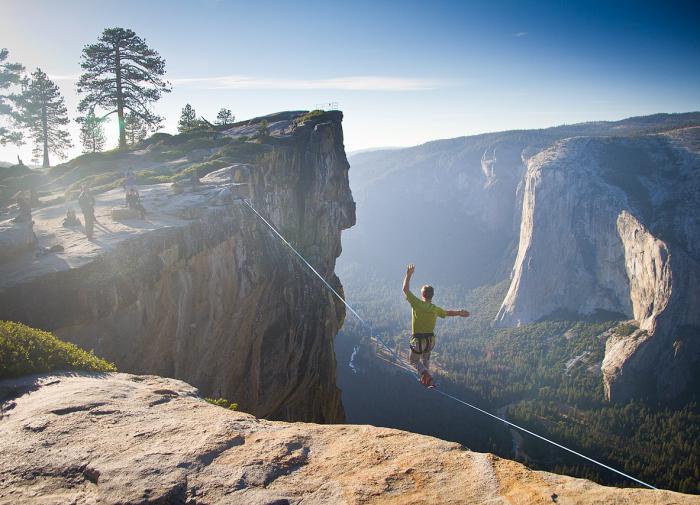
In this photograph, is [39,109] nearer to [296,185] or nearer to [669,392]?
[296,185]

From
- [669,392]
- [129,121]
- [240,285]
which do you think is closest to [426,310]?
[240,285]

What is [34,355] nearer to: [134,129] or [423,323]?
[423,323]

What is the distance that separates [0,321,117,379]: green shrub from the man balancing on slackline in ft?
24.4

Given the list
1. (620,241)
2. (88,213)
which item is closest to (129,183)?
(88,213)

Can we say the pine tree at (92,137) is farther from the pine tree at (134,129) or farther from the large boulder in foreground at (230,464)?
the large boulder in foreground at (230,464)

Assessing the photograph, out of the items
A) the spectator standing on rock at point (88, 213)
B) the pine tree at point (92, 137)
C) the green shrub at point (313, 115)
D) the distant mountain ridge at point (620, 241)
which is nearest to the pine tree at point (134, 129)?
the pine tree at point (92, 137)

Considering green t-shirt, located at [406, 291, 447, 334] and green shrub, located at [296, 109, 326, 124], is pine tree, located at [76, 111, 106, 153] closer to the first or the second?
green shrub, located at [296, 109, 326, 124]

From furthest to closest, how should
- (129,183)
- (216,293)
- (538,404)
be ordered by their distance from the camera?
(538,404) → (216,293) → (129,183)

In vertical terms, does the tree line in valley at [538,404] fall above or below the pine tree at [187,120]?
below

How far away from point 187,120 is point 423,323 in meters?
43.3

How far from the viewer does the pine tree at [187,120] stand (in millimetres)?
43716

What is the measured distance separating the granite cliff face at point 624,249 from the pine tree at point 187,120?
106 m

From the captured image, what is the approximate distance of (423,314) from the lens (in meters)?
10.5

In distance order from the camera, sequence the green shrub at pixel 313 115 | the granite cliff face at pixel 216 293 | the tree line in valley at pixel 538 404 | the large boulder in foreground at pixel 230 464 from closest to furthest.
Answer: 1. the large boulder in foreground at pixel 230 464
2. the granite cliff face at pixel 216 293
3. the green shrub at pixel 313 115
4. the tree line in valley at pixel 538 404
